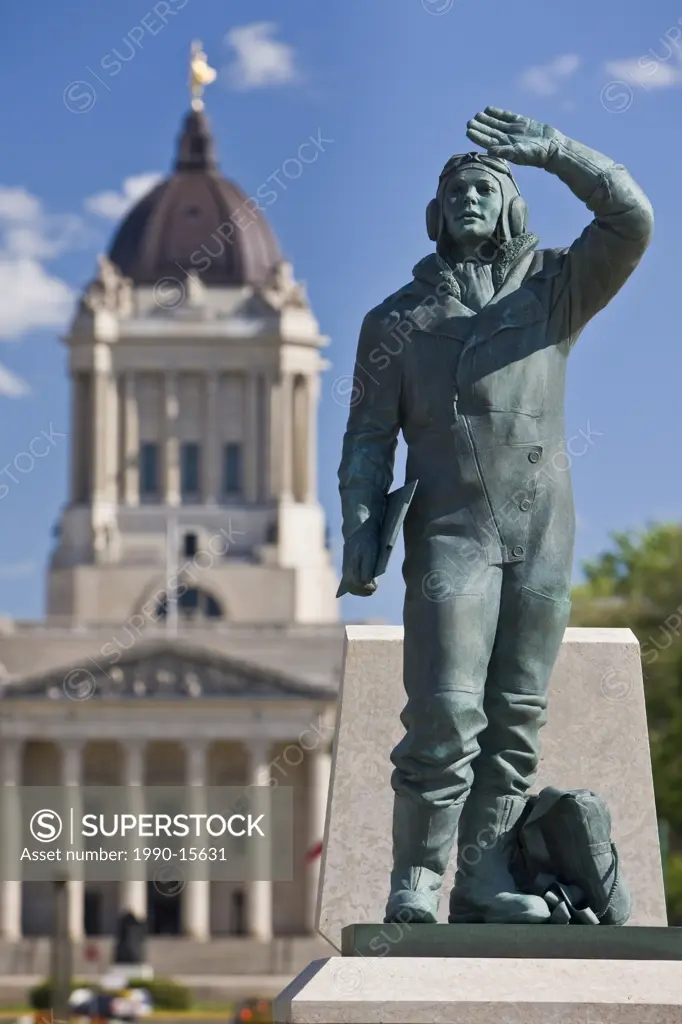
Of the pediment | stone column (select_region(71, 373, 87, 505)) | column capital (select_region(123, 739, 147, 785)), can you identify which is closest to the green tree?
the pediment

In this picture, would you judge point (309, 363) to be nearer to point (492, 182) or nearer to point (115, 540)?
point (115, 540)

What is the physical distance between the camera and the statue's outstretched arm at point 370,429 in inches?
415

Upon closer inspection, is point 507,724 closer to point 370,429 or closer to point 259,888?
point 370,429

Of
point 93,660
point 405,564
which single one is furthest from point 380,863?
point 93,660

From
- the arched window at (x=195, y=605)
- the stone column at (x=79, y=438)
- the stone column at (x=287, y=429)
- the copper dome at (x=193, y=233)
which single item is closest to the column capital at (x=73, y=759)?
the arched window at (x=195, y=605)

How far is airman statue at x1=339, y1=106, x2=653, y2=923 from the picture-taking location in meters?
10.1

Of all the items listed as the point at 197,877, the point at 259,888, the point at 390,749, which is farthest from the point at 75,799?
the point at 390,749

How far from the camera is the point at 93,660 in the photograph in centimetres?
10381

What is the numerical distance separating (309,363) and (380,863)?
112620 mm

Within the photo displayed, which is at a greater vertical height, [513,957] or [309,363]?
[309,363]

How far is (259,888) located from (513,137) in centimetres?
9252

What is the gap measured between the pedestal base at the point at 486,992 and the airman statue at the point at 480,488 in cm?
45

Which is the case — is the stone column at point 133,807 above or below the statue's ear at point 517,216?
below

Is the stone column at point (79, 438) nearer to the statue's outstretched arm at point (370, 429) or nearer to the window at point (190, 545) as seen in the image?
the window at point (190, 545)
